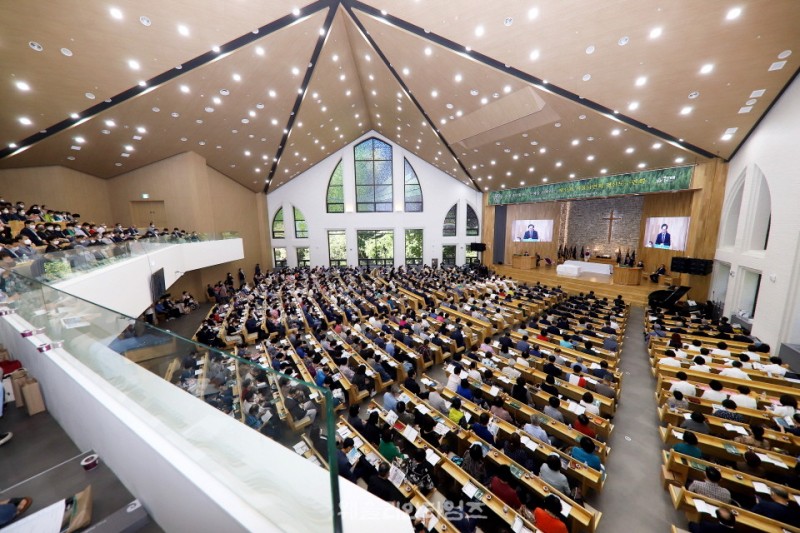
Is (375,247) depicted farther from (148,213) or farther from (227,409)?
(227,409)

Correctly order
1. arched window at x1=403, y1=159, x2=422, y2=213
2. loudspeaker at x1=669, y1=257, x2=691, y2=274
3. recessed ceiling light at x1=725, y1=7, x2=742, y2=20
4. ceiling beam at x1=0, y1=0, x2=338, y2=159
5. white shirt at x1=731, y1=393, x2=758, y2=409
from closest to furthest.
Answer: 1. white shirt at x1=731, y1=393, x2=758, y2=409
2. recessed ceiling light at x1=725, y1=7, x2=742, y2=20
3. ceiling beam at x1=0, y1=0, x2=338, y2=159
4. loudspeaker at x1=669, y1=257, x2=691, y2=274
5. arched window at x1=403, y1=159, x2=422, y2=213

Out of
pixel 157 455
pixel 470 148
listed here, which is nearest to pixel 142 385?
pixel 157 455

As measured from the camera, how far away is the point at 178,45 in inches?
284

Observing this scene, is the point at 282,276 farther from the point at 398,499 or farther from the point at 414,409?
the point at 398,499

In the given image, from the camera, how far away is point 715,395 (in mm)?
5000

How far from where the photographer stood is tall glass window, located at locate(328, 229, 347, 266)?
2152 cm

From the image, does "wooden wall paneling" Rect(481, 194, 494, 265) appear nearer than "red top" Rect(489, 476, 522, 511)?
No

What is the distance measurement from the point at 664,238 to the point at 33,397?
20.4 metres

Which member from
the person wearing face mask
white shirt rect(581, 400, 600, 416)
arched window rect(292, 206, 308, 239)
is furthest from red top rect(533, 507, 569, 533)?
arched window rect(292, 206, 308, 239)

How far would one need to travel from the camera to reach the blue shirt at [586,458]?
3.98 m

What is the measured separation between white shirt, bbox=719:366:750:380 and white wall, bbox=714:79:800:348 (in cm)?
252

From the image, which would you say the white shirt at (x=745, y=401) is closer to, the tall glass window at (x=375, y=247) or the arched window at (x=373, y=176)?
the tall glass window at (x=375, y=247)

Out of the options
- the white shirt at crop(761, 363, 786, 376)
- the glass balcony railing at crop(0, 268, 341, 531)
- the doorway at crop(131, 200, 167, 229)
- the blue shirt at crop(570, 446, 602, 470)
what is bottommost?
the blue shirt at crop(570, 446, 602, 470)

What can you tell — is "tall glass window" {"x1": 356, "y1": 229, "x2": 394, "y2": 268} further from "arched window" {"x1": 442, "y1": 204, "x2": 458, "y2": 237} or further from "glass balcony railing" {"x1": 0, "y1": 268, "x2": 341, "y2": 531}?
"glass balcony railing" {"x1": 0, "y1": 268, "x2": 341, "y2": 531}
